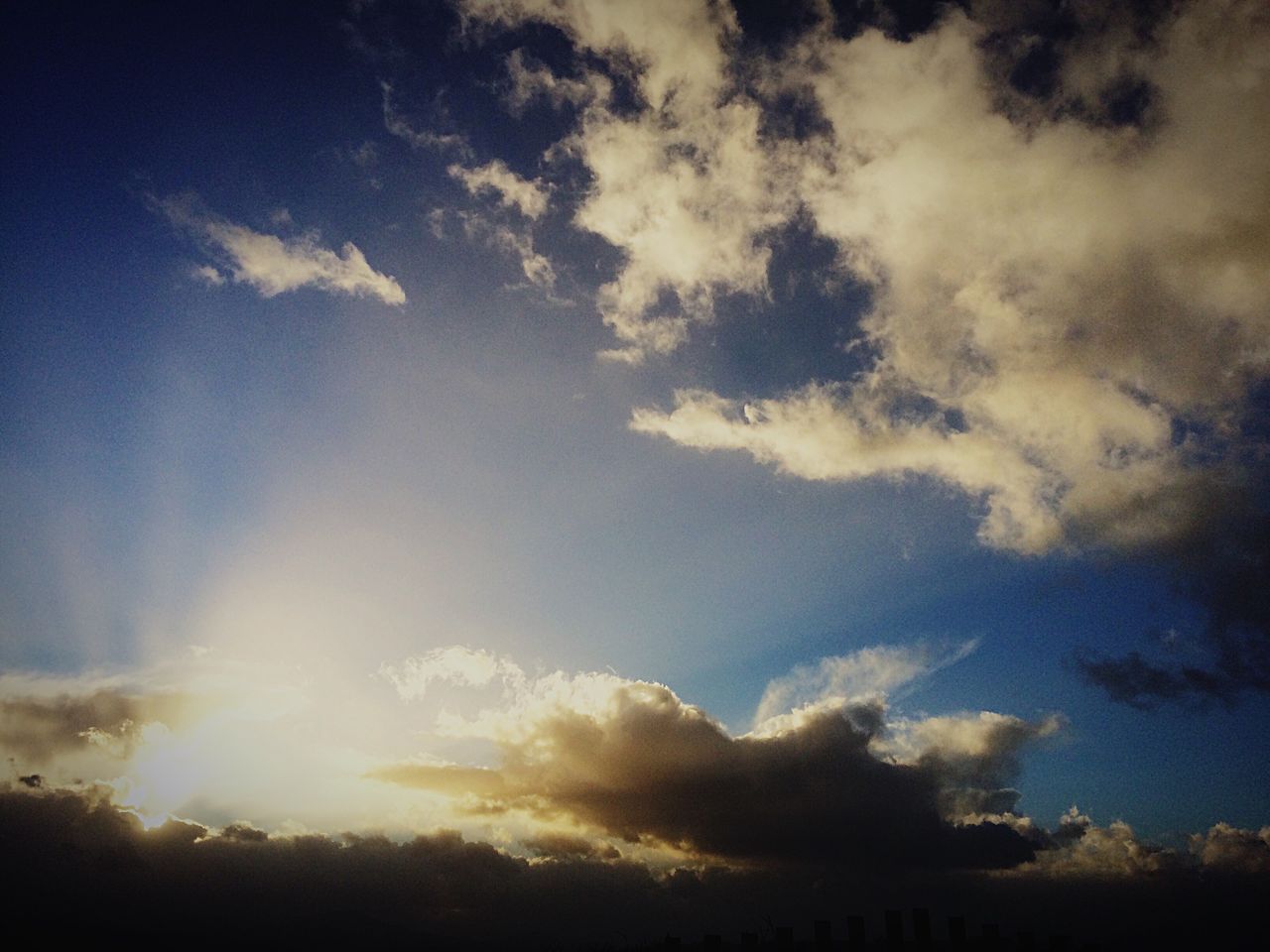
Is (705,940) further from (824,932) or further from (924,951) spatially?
(924,951)

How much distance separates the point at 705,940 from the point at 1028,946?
873 cm

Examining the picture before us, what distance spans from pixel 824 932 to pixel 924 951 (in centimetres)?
241

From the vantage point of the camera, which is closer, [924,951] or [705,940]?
[924,951]

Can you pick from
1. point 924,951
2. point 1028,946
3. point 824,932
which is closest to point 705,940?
point 824,932

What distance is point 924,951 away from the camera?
55.8 feet

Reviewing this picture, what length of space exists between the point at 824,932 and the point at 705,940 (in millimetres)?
4447

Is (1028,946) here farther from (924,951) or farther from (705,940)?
(705,940)

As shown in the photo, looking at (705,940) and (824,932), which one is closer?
(824,932)

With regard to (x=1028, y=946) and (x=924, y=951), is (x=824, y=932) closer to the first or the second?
(x=924, y=951)

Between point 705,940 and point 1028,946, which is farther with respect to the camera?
point 705,940

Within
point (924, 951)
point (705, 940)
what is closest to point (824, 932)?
point (924, 951)

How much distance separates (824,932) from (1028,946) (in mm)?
5000

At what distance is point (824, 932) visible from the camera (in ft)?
58.3

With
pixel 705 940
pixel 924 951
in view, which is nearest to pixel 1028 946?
pixel 924 951
